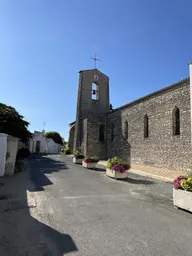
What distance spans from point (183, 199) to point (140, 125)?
37.6ft

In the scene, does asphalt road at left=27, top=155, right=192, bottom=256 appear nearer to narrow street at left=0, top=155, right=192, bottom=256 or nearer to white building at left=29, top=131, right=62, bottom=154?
narrow street at left=0, top=155, right=192, bottom=256

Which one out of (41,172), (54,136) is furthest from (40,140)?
(41,172)

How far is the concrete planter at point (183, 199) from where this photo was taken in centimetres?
480

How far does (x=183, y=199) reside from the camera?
496cm

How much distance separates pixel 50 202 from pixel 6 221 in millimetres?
1539

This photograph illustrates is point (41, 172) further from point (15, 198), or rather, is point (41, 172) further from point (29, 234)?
point (29, 234)

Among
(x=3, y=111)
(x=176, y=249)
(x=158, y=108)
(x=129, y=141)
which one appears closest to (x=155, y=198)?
(x=176, y=249)

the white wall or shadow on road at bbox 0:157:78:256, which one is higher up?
the white wall

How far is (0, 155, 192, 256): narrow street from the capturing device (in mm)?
2971

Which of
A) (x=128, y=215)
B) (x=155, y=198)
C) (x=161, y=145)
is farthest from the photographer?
(x=161, y=145)

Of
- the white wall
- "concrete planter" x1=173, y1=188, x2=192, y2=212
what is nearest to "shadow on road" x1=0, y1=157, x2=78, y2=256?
"concrete planter" x1=173, y1=188, x2=192, y2=212

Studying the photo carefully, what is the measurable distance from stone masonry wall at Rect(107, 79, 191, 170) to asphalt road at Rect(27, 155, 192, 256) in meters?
6.42

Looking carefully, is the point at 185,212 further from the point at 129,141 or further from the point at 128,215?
the point at 129,141

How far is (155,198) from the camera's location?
20.3 ft
